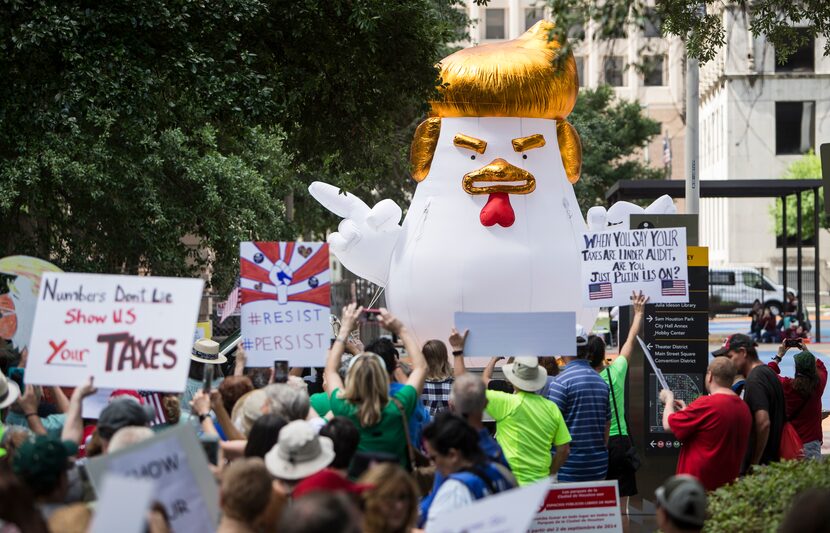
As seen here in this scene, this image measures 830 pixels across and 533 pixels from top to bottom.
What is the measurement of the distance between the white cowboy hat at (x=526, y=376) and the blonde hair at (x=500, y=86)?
5.20 m

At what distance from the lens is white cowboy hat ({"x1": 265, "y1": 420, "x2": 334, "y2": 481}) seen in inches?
210

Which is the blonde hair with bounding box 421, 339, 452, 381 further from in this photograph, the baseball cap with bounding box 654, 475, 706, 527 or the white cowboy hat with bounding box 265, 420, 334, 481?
the baseball cap with bounding box 654, 475, 706, 527

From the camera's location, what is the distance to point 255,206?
844 inches

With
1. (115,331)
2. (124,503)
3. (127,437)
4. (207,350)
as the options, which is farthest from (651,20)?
(207,350)

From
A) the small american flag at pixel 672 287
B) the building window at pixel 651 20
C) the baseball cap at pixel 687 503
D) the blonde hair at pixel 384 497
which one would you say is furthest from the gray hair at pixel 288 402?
the small american flag at pixel 672 287

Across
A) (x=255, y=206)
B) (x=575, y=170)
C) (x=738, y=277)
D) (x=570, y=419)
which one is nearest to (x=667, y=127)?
(x=738, y=277)

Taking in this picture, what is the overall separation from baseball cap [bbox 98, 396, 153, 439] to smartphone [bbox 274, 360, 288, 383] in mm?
1882

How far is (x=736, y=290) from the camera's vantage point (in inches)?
1657

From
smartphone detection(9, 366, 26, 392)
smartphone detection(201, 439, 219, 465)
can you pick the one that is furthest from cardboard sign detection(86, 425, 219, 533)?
smartphone detection(9, 366, 26, 392)

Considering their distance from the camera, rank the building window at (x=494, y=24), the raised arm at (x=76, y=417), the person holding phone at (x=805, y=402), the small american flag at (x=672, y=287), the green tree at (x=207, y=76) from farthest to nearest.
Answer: the building window at (x=494, y=24), the green tree at (x=207, y=76), the small american flag at (x=672, y=287), the person holding phone at (x=805, y=402), the raised arm at (x=76, y=417)

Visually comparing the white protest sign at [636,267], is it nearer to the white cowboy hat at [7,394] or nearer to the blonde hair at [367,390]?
the blonde hair at [367,390]

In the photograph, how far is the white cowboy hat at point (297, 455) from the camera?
533 centimetres

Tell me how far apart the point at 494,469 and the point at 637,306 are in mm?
4014

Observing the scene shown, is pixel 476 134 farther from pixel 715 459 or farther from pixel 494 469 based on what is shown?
pixel 494 469
